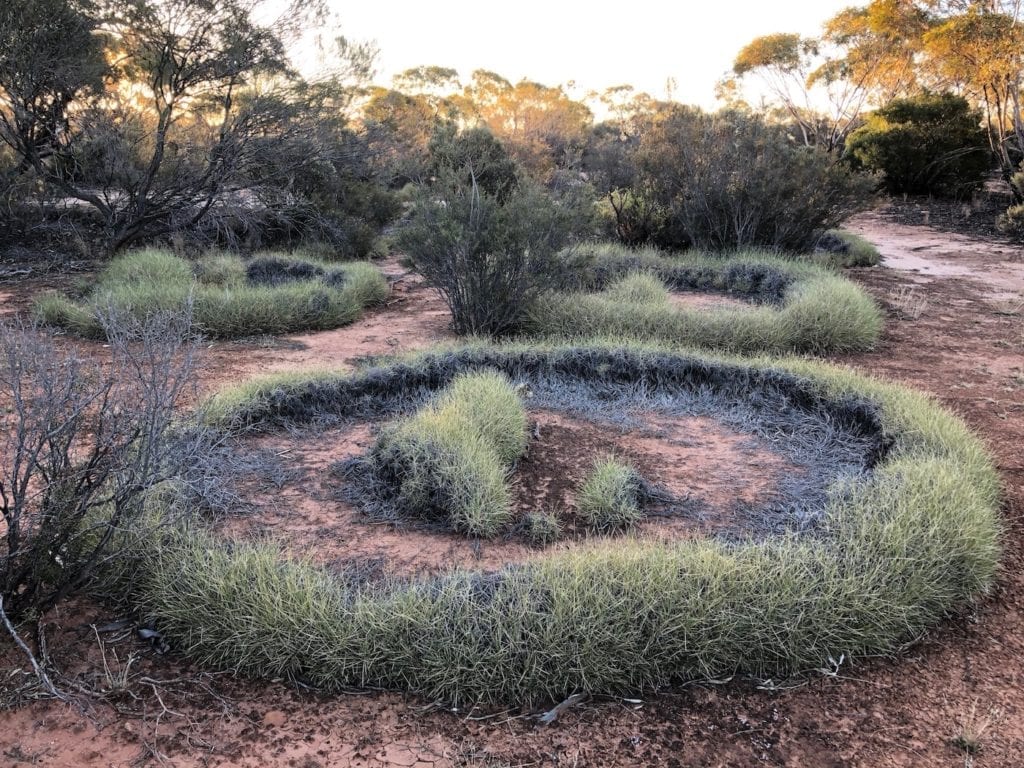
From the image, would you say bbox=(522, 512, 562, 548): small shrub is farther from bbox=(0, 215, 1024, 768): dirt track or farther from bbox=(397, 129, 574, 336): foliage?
bbox=(397, 129, 574, 336): foliage

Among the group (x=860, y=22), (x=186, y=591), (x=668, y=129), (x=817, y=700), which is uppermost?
(x=860, y=22)

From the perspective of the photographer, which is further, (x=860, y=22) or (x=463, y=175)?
(x=860, y=22)

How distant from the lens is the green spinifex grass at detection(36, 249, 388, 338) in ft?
21.8

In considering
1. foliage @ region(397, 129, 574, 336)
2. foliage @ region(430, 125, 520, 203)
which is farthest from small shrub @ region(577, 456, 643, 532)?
foliage @ region(430, 125, 520, 203)

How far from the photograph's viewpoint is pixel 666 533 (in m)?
3.20

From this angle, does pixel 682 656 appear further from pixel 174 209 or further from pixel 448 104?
pixel 448 104

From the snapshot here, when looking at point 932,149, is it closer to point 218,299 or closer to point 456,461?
point 218,299

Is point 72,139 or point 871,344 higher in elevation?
point 72,139

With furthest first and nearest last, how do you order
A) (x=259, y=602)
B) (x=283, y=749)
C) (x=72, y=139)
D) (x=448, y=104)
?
1. (x=448, y=104)
2. (x=72, y=139)
3. (x=259, y=602)
4. (x=283, y=749)

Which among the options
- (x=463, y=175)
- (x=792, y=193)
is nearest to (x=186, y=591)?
(x=463, y=175)

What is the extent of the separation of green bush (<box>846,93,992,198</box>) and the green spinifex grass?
15451 mm

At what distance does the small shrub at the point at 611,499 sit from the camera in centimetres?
326

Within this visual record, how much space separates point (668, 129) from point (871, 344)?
213 inches

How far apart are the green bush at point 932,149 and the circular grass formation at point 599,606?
17892mm
